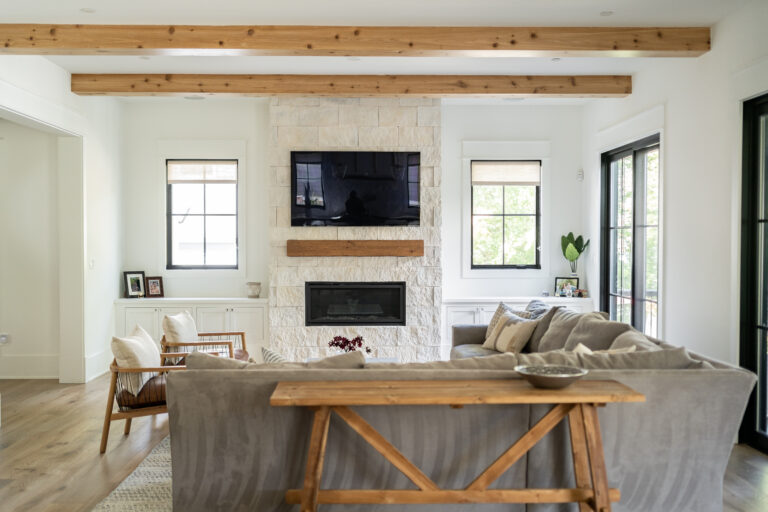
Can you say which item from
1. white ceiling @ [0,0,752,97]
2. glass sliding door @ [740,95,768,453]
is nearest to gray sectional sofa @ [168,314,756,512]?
glass sliding door @ [740,95,768,453]

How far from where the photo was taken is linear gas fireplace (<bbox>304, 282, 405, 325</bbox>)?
6.39 meters

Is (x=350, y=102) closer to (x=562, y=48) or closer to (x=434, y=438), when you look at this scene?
(x=562, y=48)

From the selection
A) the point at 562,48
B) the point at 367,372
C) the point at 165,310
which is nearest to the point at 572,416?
the point at 367,372

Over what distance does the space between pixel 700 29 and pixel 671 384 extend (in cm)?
280

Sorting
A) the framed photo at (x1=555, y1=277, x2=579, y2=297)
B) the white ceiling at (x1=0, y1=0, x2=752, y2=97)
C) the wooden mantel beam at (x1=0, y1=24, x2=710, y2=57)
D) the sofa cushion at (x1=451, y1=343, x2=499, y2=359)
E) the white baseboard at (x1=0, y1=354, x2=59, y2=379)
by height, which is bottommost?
the white baseboard at (x1=0, y1=354, x2=59, y2=379)

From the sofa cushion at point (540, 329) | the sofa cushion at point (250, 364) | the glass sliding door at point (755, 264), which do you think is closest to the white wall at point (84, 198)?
the sofa cushion at point (250, 364)

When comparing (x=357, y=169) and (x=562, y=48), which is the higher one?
(x=562, y=48)

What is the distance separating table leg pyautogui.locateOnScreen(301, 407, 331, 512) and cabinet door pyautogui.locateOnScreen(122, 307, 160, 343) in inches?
176

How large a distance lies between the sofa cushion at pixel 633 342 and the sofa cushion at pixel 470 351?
4.80 ft

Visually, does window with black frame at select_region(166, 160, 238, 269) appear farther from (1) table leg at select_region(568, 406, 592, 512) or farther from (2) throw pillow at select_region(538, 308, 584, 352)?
(1) table leg at select_region(568, 406, 592, 512)

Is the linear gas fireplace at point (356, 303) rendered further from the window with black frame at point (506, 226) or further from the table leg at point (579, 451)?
the table leg at point (579, 451)

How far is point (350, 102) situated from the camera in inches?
248

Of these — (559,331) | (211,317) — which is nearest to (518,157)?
(559,331)

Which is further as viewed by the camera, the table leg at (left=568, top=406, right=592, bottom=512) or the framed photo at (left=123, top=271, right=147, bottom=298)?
the framed photo at (left=123, top=271, right=147, bottom=298)
